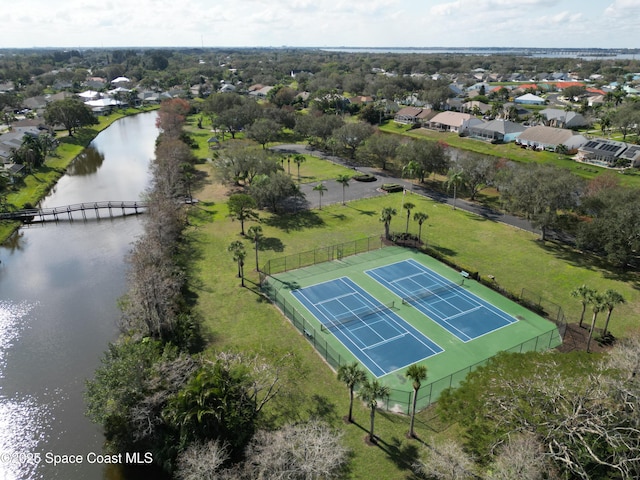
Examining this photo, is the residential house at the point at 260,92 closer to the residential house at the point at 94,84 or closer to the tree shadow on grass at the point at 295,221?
the residential house at the point at 94,84

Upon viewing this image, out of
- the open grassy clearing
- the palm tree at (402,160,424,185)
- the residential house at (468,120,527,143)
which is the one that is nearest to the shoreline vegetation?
the open grassy clearing

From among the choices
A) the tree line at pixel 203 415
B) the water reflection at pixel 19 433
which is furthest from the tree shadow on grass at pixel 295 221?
the water reflection at pixel 19 433

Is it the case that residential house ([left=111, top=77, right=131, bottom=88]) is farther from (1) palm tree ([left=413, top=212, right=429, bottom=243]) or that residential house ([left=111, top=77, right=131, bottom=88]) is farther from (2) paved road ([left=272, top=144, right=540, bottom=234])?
(1) palm tree ([left=413, top=212, right=429, bottom=243])

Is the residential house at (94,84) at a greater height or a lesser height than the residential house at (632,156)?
greater

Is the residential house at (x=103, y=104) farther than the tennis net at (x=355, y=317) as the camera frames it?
Yes

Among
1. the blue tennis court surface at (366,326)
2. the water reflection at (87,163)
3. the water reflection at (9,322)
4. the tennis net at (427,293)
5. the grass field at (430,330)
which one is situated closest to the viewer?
the grass field at (430,330)

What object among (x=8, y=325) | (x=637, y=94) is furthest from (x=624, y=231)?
(x=637, y=94)
